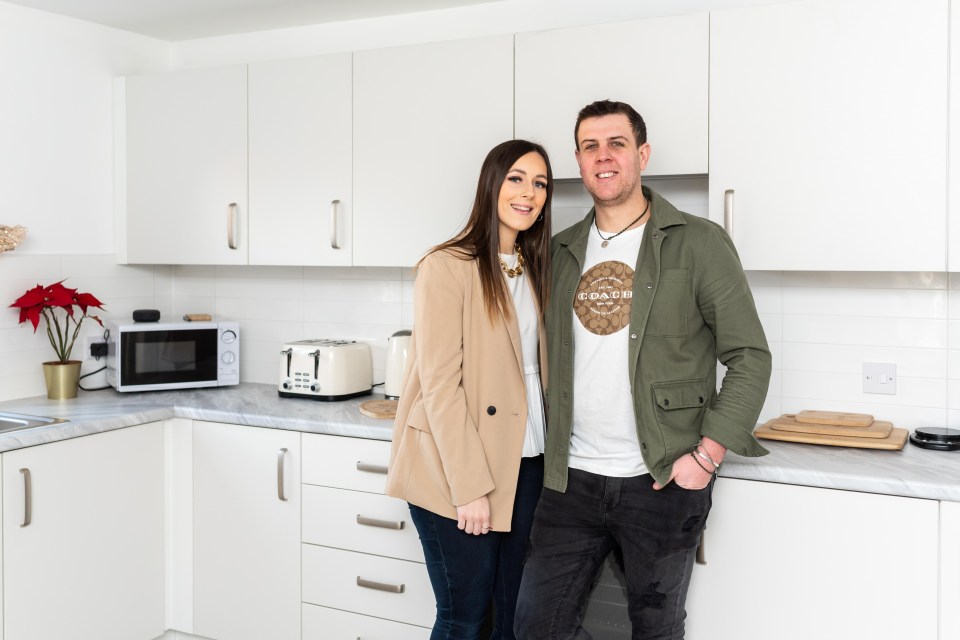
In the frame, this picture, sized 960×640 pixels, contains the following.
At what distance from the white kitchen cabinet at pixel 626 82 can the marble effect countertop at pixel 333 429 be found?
0.85m

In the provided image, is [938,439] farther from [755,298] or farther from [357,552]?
[357,552]

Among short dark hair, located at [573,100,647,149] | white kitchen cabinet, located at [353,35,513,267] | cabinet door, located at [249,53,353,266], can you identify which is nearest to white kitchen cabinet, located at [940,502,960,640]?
short dark hair, located at [573,100,647,149]

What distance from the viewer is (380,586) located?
260 centimetres

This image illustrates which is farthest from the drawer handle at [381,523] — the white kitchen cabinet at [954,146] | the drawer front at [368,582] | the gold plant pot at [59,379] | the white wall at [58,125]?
the white kitchen cabinet at [954,146]

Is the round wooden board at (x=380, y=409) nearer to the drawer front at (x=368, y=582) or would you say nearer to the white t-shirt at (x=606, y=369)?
the drawer front at (x=368, y=582)

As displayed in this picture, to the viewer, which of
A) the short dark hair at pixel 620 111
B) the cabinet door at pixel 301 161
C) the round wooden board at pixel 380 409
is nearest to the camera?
the short dark hair at pixel 620 111

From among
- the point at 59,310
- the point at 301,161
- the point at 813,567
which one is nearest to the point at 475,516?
the point at 813,567

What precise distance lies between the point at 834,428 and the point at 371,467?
1.32 meters

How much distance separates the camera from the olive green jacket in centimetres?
189

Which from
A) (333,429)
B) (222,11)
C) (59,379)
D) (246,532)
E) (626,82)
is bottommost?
(246,532)

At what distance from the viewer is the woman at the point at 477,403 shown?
1899mm

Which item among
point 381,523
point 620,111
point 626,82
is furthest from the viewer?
point 381,523

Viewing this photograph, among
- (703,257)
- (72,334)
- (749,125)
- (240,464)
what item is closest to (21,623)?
(240,464)

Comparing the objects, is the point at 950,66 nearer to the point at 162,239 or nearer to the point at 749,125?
the point at 749,125
